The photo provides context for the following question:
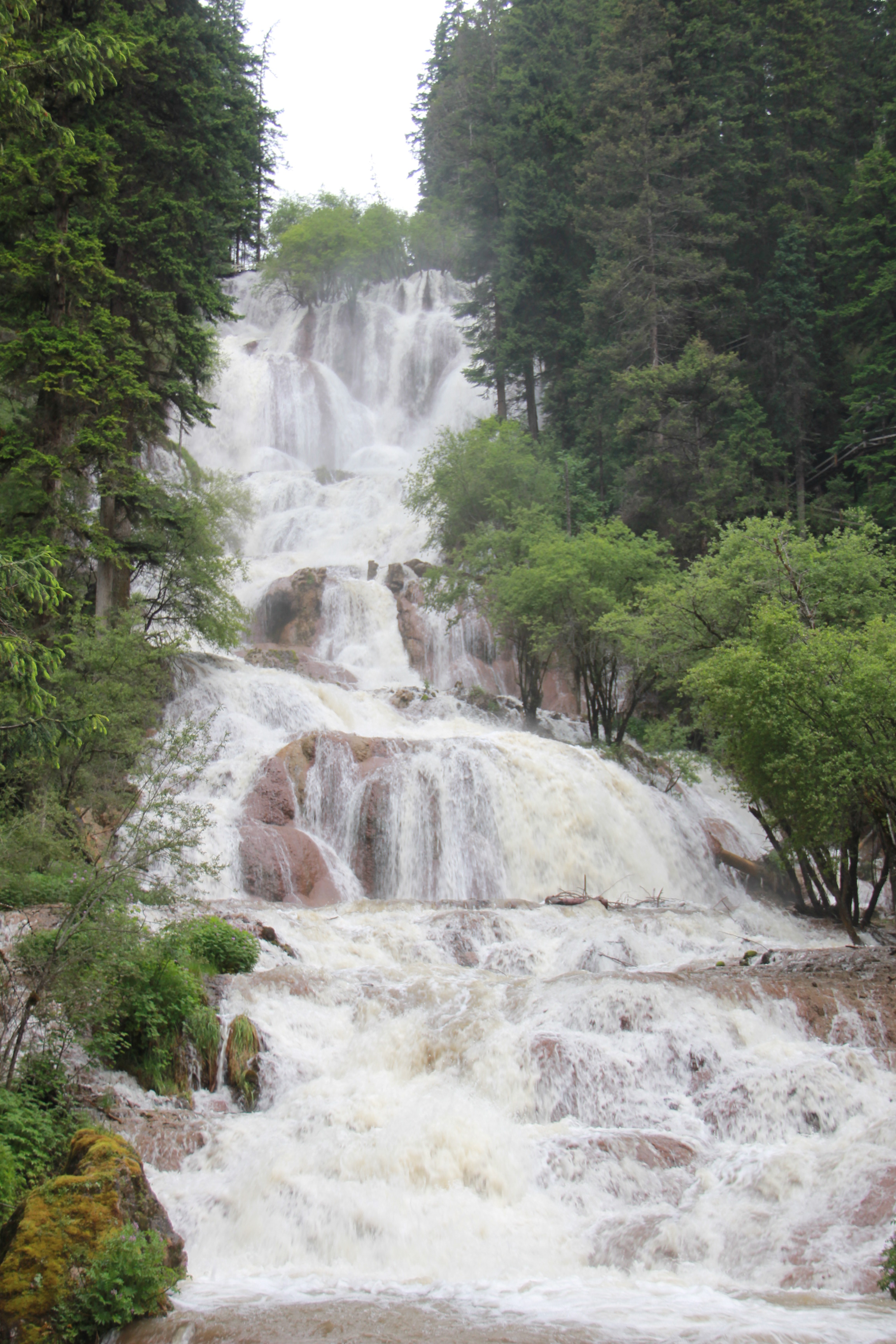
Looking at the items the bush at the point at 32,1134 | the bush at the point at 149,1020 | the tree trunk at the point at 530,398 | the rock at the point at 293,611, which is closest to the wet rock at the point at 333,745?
the bush at the point at 149,1020

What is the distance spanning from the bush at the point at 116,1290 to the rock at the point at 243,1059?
3.18 metres

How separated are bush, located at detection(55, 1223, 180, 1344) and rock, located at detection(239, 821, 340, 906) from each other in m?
10.5

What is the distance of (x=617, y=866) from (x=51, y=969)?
14384mm

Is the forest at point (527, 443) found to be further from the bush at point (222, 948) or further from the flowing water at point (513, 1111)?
the flowing water at point (513, 1111)

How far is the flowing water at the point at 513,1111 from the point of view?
6.50 meters

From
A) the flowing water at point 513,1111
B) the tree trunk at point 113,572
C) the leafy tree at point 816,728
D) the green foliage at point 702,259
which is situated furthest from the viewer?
the green foliage at point 702,259

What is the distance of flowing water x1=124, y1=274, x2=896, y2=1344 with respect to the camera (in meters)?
6.50

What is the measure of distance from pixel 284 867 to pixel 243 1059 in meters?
7.76

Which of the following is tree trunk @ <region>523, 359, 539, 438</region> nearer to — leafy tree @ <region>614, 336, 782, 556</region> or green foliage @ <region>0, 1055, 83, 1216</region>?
leafy tree @ <region>614, 336, 782, 556</region>

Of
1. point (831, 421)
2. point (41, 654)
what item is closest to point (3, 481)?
point (41, 654)

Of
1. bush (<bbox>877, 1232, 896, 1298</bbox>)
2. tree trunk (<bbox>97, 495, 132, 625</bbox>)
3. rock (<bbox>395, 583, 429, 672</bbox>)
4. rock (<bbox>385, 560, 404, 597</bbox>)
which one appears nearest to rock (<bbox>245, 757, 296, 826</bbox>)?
tree trunk (<bbox>97, 495, 132, 625</bbox>)

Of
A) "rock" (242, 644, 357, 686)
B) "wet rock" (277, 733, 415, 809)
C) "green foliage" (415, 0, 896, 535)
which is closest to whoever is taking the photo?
"wet rock" (277, 733, 415, 809)

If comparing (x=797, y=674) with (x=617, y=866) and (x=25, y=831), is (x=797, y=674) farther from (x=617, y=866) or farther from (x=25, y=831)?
(x=25, y=831)

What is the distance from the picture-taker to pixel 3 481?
16.6m
